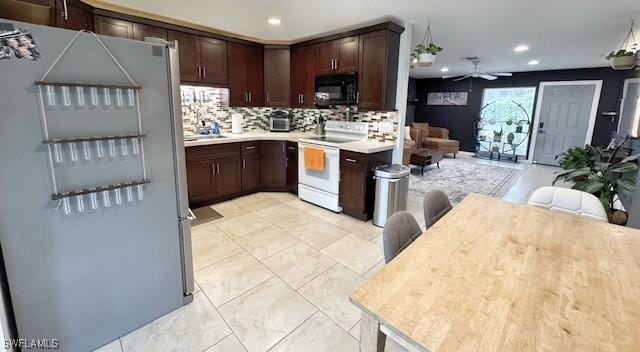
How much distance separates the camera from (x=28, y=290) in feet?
4.44

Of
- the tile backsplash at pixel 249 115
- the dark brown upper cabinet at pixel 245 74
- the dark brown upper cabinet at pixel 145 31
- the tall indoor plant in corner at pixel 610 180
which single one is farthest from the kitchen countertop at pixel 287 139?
the tall indoor plant in corner at pixel 610 180

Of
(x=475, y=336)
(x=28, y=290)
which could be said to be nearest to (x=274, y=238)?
(x=28, y=290)

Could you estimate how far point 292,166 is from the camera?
13.9 ft

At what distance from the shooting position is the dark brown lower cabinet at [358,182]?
3281 millimetres

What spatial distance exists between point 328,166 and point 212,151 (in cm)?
151

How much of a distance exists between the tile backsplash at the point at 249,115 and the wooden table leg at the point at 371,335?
2.98 m

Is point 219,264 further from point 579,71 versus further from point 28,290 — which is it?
point 579,71

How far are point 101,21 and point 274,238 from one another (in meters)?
2.93

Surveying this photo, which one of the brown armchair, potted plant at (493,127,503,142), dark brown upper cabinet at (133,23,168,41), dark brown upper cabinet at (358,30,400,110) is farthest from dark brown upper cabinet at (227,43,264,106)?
potted plant at (493,127,503,142)

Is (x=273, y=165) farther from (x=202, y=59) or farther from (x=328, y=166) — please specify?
(x=202, y=59)

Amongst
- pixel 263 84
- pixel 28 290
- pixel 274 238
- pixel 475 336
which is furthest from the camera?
pixel 263 84

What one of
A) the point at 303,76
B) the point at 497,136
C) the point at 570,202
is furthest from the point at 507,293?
the point at 497,136

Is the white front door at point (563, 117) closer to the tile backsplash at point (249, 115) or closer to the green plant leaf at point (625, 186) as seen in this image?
the green plant leaf at point (625, 186)

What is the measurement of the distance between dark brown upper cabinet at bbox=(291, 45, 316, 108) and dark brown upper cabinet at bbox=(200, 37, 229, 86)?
100 cm
